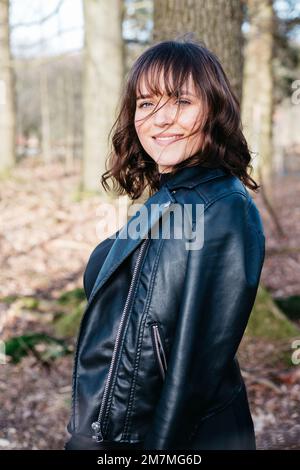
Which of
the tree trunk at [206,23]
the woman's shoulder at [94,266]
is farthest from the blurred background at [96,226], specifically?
the woman's shoulder at [94,266]

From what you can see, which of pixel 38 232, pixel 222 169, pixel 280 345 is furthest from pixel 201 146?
pixel 38 232

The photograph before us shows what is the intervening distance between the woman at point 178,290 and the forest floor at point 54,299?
5.92ft

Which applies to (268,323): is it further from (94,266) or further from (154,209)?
(154,209)

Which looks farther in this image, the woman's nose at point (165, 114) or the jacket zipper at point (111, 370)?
the woman's nose at point (165, 114)

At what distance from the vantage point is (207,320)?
166 cm

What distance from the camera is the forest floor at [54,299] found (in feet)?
12.5

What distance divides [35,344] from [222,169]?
146 inches

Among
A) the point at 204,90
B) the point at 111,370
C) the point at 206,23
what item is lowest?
the point at 111,370

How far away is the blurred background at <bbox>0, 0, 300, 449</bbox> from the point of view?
150 inches

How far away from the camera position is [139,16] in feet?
40.0

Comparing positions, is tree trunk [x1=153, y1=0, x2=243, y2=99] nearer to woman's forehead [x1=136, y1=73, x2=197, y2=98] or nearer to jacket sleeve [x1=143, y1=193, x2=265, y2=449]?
woman's forehead [x1=136, y1=73, x2=197, y2=98]

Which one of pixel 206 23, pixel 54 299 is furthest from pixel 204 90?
pixel 54 299

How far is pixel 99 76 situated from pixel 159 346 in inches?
406

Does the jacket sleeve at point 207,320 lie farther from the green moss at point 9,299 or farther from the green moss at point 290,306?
the green moss at point 9,299
